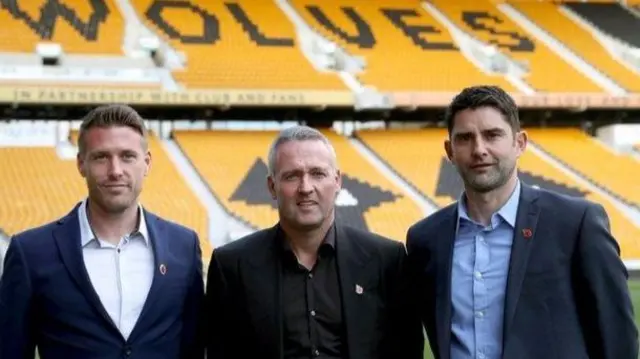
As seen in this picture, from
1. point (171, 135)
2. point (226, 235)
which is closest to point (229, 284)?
point (226, 235)

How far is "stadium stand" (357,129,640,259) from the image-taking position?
17.5 metres

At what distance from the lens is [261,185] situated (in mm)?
17078

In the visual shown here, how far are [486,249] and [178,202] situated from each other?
13696 millimetres

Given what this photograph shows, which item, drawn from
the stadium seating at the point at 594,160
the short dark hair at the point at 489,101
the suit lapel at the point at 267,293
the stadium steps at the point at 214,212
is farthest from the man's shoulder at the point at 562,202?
the stadium seating at the point at 594,160

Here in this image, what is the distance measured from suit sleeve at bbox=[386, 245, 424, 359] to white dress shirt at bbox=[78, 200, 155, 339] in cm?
98

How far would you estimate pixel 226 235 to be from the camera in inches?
613

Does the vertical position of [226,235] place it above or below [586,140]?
below

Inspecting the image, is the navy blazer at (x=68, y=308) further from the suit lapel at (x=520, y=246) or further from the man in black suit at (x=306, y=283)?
the suit lapel at (x=520, y=246)

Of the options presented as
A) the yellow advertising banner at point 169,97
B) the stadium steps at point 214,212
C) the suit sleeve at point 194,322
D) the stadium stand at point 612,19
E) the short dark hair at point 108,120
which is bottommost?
the stadium steps at point 214,212

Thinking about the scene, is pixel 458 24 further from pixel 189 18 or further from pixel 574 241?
pixel 574 241

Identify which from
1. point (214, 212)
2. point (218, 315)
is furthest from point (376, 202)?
point (218, 315)

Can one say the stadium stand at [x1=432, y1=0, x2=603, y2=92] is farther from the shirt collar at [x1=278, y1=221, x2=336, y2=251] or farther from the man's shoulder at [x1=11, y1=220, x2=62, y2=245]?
the man's shoulder at [x1=11, y1=220, x2=62, y2=245]

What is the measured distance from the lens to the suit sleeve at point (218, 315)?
3.08 metres

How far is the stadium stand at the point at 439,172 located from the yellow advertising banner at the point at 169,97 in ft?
5.85
